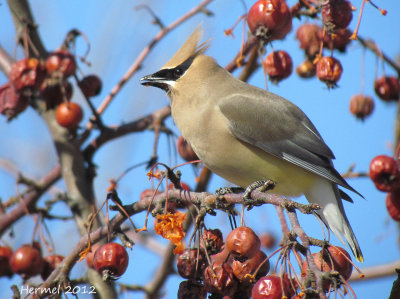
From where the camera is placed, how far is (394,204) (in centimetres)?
316

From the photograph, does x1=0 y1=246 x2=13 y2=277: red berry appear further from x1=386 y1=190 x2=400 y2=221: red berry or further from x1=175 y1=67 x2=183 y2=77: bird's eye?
x1=386 y1=190 x2=400 y2=221: red berry

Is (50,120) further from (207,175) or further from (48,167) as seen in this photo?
(48,167)

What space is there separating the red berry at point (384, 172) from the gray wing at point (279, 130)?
30cm

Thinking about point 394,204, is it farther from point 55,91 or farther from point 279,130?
point 55,91

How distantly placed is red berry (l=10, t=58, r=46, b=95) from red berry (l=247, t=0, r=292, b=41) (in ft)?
4.23

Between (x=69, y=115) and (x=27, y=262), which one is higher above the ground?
(x=69, y=115)

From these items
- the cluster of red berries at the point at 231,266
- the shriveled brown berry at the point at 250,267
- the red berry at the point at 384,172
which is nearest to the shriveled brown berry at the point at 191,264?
the cluster of red berries at the point at 231,266

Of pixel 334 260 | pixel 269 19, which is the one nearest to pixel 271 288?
pixel 334 260

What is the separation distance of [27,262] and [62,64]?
120 centimetres

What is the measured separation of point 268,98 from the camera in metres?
3.90

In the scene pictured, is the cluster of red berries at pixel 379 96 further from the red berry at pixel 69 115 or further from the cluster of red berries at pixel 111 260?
the cluster of red berries at pixel 111 260

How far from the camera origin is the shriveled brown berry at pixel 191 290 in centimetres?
232

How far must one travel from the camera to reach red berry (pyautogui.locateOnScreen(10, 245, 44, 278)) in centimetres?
306

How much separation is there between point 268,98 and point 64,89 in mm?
1327
